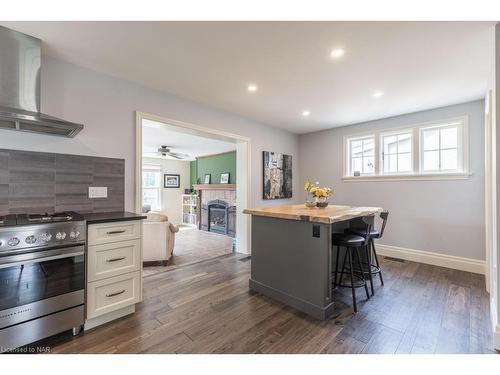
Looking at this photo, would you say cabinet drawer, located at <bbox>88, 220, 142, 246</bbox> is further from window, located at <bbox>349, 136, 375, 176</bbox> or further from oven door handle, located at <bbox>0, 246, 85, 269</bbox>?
window, located at <bbox>349, 136, 375, 176</bbox>

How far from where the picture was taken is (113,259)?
2.02 meters

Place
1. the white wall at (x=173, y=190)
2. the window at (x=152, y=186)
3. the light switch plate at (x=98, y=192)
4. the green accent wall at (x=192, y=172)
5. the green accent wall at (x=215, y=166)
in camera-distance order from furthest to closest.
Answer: the green accent wall at (x=192, y=172)
the white wall at (x=173, y=190)
the window at (x=152, y=186)
the green accent wall at (x=215, y=166)
the light switch plate at (x=98, y=192)

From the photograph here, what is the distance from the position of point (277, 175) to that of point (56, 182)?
3538 mm

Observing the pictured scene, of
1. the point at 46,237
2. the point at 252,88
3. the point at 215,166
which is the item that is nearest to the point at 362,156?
the point at 252,88

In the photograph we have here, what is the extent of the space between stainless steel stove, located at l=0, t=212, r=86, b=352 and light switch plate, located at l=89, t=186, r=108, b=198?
2.11ft

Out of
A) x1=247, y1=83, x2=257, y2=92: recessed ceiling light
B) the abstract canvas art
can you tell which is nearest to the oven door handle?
x1=247, y1=83, x2=257, y2=92: recessed ceiling light

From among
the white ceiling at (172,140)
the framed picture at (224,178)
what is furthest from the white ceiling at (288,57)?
the framed picture at (224,178)

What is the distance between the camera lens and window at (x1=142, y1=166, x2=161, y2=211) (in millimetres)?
8008

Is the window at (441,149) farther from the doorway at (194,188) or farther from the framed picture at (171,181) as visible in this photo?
the framed picture at (171,181)

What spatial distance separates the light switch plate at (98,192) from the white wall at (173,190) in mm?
5924

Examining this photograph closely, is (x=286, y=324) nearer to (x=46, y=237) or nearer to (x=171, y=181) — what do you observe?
(x=46, y=237)

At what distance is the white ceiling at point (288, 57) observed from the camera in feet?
5.82

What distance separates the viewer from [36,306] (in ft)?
5.41
